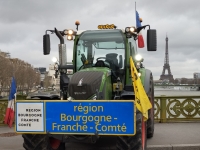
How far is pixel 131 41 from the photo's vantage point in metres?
7.19

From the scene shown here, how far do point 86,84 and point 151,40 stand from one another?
1.90 meters

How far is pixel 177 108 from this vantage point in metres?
11.2

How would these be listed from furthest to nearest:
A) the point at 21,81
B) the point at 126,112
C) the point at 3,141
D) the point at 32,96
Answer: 1. the point at 21,81
2. the point at 3,141
3. the point at 32,96
4. the point at 126,112

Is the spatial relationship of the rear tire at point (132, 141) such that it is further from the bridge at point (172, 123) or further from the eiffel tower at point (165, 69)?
the eiffel tower at point (165, 69)

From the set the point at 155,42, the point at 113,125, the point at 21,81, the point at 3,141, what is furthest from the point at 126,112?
the point at 21,81

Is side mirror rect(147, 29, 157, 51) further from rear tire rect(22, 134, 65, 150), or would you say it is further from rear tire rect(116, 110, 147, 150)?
rear tire rect(22, 134, 65, 150)

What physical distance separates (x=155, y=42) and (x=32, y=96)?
2933 mm

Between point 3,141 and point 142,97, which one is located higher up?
point 142,97

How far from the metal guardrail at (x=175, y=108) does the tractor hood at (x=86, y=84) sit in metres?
5.80

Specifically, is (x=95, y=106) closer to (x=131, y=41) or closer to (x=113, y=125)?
(x=113, y=125)

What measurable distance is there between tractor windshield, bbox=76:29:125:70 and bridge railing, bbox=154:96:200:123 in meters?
4.87

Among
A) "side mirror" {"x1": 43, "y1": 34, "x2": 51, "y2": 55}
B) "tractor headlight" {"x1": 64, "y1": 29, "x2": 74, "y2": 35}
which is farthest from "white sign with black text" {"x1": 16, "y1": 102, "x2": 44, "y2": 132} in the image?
"tractor headlight" {"x1": 64, "y1": 29, "x2": 74, "y2": 35}

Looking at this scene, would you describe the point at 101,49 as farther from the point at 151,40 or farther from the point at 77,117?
the point at 77,117

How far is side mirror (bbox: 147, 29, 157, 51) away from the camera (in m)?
6.51
